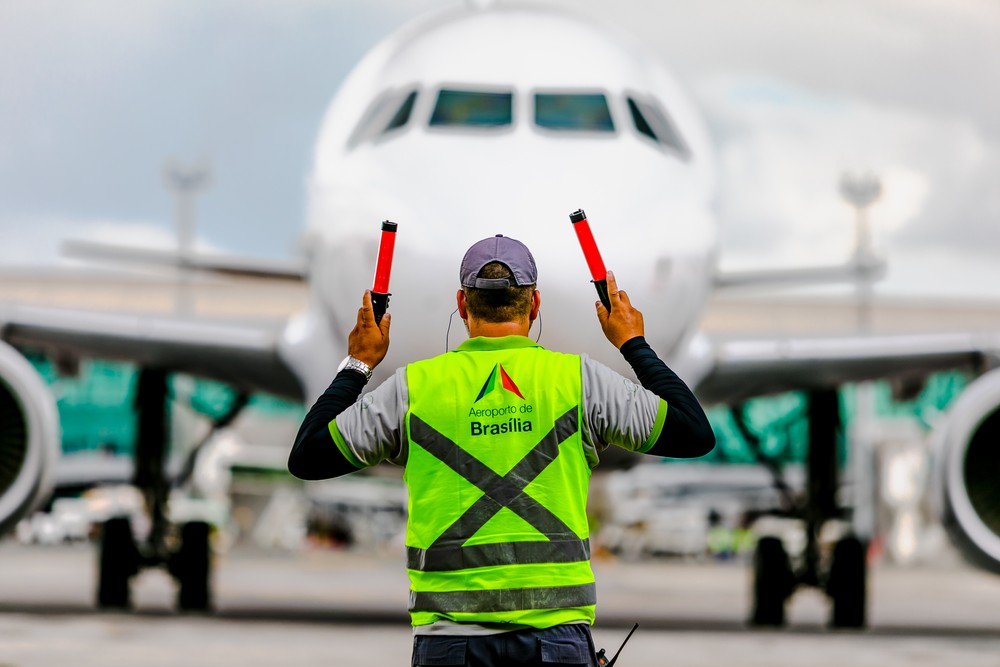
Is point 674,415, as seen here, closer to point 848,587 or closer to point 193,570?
point 848,587

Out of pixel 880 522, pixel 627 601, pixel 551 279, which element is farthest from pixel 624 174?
pixel 880 522

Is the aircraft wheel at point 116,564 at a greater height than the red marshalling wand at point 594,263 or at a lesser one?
lesser

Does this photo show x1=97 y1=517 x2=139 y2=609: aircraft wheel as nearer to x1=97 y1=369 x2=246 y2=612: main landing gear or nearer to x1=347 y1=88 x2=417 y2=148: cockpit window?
x1=97 y1=369 x2=246 y2=612: main landing gear

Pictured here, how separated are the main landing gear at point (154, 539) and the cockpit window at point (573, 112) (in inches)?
182

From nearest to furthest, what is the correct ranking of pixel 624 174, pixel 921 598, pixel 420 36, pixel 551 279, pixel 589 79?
1. pixel 551 279
2. pixel 624 174
3. pixel 589 79
4. pixel 420 36
5. pixel 921 598

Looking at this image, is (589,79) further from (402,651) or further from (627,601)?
(627,601)

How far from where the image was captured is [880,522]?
3784cm

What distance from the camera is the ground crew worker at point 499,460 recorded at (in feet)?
9.37

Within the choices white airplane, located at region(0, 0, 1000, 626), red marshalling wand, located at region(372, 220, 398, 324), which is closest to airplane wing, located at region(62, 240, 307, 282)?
white airplane, located at region(0, 0, 1000, 626)

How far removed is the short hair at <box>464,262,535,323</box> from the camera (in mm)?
2961

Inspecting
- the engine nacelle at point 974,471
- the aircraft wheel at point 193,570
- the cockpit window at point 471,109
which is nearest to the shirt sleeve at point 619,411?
the cockpit window at point 471,109

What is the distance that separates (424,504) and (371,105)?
5.71 m

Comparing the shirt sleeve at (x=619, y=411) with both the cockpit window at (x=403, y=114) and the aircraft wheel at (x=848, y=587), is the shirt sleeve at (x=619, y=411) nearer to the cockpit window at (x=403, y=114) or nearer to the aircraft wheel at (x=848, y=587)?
the cockpit window at (x=403, y=114)

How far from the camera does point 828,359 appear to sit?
33.3 feet
